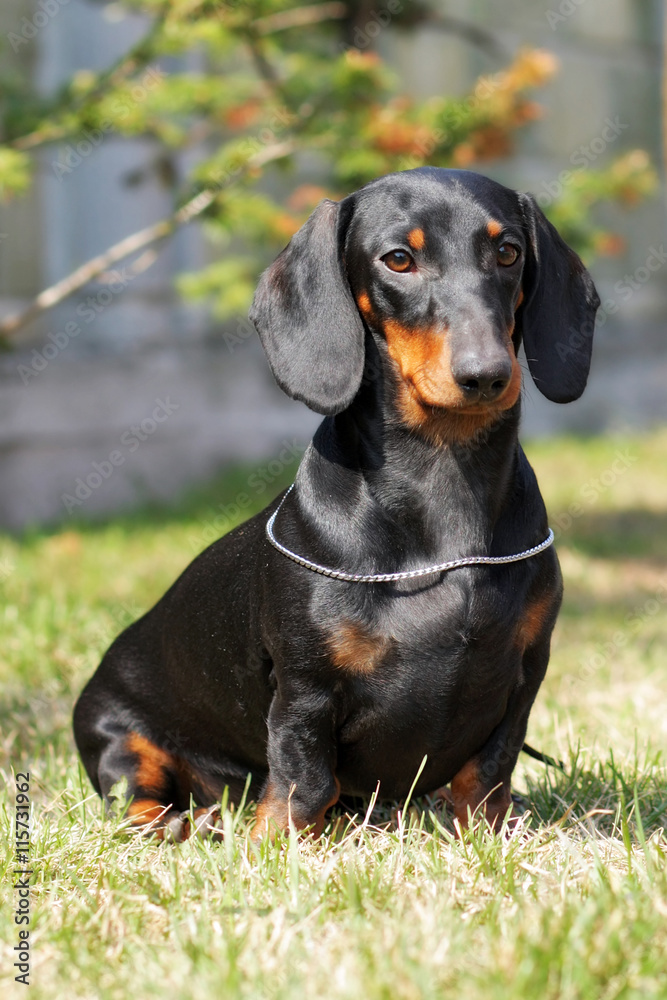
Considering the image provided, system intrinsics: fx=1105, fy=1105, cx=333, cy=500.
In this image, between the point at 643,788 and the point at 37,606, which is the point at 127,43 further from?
the point at 643,788

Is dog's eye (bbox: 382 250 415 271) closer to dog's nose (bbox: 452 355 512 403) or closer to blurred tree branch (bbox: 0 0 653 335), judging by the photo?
dog's nose (bbox: 452 355 512 403)

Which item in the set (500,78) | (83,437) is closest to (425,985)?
(500,78)

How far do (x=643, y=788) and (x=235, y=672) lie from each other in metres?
1.07

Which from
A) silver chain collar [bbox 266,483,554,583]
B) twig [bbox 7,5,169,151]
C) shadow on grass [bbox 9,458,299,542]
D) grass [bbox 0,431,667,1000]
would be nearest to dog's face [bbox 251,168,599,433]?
silver chain collar [bbox 266,483,554,583]

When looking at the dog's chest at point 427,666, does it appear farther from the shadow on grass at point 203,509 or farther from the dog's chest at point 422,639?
the shadow on grass at point 203,509

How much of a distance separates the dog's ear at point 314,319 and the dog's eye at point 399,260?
120 millimetres

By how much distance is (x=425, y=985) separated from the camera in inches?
66.0

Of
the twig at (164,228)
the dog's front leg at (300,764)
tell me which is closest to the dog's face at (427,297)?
the dog's front leg at (300,764)

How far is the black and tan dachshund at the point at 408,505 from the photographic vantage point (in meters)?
2.26

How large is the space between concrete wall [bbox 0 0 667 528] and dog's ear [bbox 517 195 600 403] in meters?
3.39

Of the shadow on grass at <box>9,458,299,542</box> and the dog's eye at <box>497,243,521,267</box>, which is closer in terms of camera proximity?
the dog's eye at <box>497,243,521,267</box>

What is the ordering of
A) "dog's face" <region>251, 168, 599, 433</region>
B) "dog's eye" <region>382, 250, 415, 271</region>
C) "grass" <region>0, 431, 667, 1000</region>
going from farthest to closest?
1. "dog's eye" <region>382, 250, 415, 271</region>
2. "dog's face" <region>251, 168, 599, 433</region>
3. "grass" <region>0, 431, 667, 1000</region>

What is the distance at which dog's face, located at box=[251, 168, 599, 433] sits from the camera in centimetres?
219

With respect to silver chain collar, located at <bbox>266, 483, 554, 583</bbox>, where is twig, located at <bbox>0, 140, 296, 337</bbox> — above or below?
above
